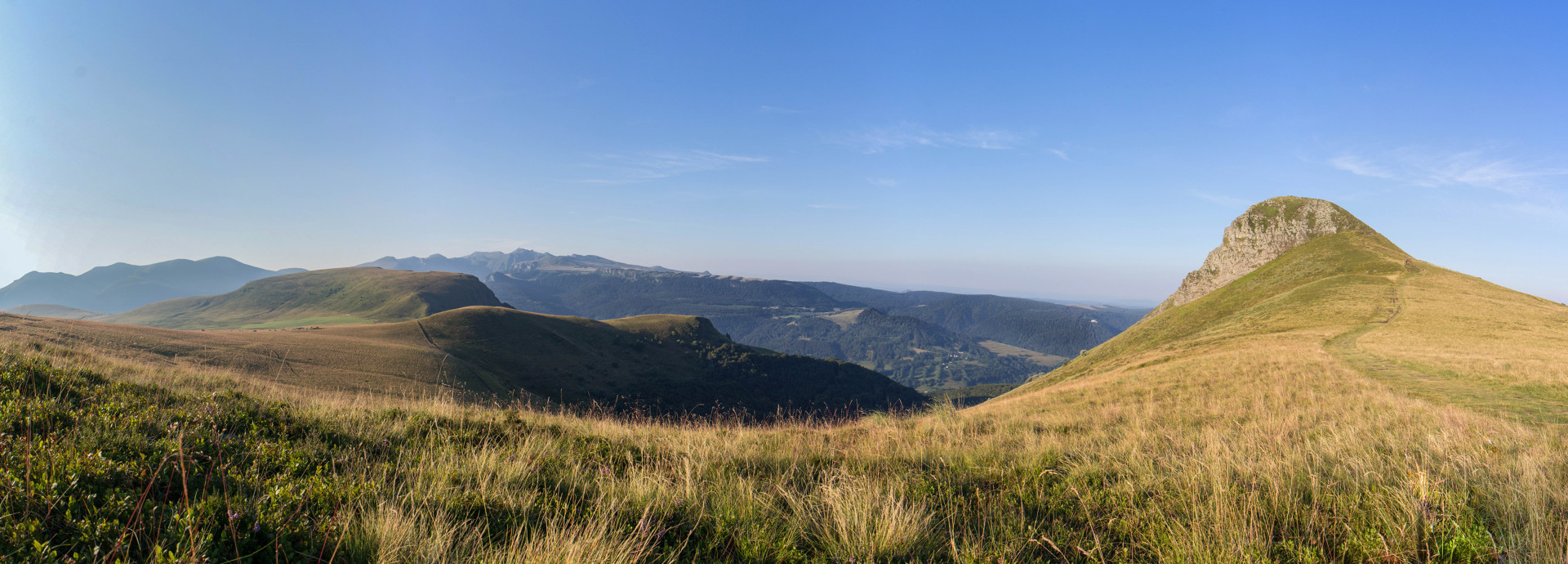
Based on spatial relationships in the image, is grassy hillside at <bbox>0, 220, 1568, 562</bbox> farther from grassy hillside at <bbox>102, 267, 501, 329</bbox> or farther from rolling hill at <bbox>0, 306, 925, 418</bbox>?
grassy hillside at <bbox>102, 267, 501, 329</bbox>

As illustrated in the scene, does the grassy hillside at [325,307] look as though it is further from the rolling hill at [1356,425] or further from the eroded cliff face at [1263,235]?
the eroded cliff face at [1263,235]

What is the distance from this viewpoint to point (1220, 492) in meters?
3.83

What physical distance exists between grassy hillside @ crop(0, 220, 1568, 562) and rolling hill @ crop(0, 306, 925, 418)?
1366 mm

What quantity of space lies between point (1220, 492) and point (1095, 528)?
1.00 m

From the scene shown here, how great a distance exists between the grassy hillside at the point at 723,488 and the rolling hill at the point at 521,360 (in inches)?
53.8

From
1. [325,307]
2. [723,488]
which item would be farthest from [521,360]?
[325,307]

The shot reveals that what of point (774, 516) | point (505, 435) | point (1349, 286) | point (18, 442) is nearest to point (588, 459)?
point (505, 435)

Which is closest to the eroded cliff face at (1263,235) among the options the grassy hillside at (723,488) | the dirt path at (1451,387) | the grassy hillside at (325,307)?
the dirt path at (1451,387)

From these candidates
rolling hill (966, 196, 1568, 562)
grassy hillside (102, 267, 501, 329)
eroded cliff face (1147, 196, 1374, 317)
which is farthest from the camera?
grassy hillside (102, 267, 501, 329)

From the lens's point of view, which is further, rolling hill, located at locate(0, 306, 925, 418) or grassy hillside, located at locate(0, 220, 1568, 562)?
rolling hill, located at locate(0, 306, 925, 418)

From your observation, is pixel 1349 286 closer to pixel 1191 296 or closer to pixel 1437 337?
pixel 1437 337

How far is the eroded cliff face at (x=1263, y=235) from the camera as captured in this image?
218 ft

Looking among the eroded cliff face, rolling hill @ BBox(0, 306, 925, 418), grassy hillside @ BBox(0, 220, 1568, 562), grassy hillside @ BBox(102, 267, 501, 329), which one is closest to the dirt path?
grassy hillside @ BBox(0, 220, 1568, 562)

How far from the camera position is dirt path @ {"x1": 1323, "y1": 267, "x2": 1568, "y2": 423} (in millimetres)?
9836
